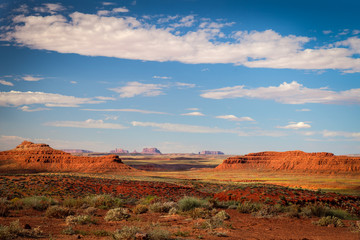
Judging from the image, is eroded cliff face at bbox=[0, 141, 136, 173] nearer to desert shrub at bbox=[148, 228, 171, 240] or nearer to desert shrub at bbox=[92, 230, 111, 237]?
desert shrub at bbox=[92, 230, 111, 237]

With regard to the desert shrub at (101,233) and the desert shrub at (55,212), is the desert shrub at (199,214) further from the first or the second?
the desert shrub at (55,212)

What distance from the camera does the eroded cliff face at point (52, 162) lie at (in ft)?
298

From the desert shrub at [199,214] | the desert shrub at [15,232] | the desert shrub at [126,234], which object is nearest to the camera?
the desert shrub at [15,232]

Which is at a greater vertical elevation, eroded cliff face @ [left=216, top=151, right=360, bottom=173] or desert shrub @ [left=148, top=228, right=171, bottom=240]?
desert shrub @ [left=148, top=228, right=171, bottom=240]

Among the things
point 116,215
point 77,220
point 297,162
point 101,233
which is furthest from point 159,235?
point 297,162

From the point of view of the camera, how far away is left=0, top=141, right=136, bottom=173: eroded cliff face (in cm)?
9081

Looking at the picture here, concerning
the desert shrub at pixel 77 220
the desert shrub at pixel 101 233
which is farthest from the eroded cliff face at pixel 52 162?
the desert shrub at pixel 101 233

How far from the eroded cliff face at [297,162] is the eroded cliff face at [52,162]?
49642 millimetres

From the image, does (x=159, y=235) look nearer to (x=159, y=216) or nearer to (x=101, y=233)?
(x=101, y=233)

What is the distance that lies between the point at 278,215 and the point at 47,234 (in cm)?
1165

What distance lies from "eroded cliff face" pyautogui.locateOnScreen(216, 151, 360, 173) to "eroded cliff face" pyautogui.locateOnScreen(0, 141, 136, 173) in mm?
49642

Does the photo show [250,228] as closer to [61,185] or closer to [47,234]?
[47,234]

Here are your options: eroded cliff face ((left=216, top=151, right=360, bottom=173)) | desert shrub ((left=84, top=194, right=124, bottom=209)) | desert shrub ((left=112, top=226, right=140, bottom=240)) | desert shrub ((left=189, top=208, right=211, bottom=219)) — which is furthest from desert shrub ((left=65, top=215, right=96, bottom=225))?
eroded cliff face ((left=216, top=151, right=360, bottom=173))

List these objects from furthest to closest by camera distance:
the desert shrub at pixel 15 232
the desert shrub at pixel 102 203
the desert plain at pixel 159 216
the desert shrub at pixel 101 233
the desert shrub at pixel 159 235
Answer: the desert shrub at pixel 102 203 → the desert plain at pixel 159 216 → the desert shrub at pixel 101 233 → the desert shrub at pixel 159 235 → the desert shrub at pixel 15 232
